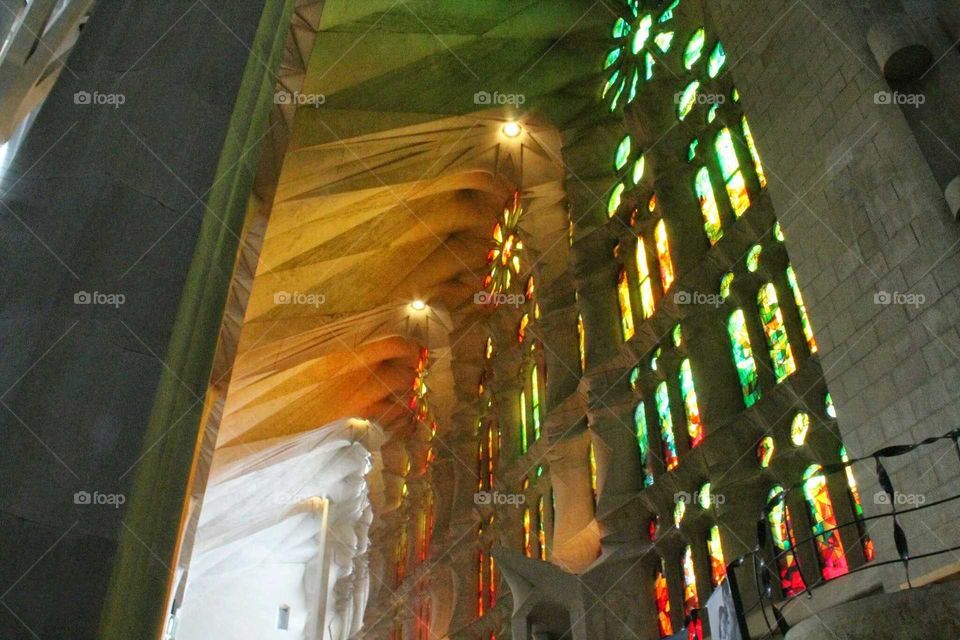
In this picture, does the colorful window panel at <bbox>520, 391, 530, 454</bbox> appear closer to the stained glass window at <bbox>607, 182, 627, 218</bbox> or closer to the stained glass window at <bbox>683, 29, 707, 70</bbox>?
the stained glass window at <bbox>607, 182, 627, 218</bbox>

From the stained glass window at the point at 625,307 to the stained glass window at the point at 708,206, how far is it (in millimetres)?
1950

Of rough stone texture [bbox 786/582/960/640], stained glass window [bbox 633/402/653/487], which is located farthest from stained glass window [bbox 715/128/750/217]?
rough stone texture [bbox 786/582/960/640]

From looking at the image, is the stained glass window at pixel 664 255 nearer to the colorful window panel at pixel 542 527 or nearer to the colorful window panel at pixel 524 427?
the colorful window panel at pixel 542 527

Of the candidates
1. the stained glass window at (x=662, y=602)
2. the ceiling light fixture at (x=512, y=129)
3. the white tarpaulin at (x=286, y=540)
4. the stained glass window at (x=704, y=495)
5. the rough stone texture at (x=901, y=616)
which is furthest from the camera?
the white tarpaulin at (x=286, y=540)

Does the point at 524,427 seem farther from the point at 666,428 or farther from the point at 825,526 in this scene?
the point at 825,526

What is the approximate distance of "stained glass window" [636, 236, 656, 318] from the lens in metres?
12.3

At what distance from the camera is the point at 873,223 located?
6.82 meters

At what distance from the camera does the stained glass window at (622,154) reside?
1442cm

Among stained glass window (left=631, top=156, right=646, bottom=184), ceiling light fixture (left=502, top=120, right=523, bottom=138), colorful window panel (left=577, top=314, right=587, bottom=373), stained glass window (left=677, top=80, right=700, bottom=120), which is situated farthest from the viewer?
ceiling light fixture (left=502, top=120, right=523, bottom=138)

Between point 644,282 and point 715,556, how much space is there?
14.6ft

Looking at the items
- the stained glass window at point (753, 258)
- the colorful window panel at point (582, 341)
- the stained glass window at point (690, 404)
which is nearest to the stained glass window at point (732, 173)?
the stained glass window at point (753, 258)

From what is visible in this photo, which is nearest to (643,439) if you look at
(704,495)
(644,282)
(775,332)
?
(704,495)

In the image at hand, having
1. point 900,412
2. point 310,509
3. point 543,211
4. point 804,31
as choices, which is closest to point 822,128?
point 804,31

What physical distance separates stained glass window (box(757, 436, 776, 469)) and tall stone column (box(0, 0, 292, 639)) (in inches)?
220
